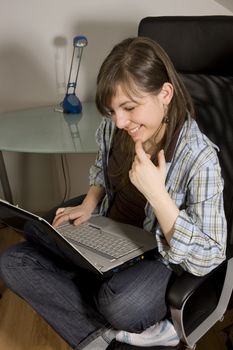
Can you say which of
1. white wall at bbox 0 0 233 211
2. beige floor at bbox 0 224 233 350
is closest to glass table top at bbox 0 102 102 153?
white wall at bbox 0 0 233 211

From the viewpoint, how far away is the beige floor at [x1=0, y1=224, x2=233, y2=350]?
1.51m

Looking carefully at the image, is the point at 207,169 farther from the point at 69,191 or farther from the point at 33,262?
the point at 69,191

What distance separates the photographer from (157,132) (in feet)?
3.62

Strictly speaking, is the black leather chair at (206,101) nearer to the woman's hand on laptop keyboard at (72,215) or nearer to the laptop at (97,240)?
the laptop at (97,240)

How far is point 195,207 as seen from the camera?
3.16 ft

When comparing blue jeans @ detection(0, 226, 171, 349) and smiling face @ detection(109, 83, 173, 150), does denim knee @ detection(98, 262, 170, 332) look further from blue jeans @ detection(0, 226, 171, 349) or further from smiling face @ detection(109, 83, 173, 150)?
smiling face @ detection(109, 83, 173, 150)

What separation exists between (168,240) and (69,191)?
1.48 m

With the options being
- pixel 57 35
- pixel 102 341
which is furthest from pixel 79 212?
pixel 57 35

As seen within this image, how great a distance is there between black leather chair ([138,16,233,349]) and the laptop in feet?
0.56

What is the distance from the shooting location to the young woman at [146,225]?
3.11 ft

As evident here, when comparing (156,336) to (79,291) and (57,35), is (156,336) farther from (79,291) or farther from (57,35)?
(57,35)

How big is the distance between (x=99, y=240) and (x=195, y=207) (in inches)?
12.4

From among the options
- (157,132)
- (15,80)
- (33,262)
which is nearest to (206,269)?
(157,132)

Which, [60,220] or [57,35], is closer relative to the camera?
[60,220]
